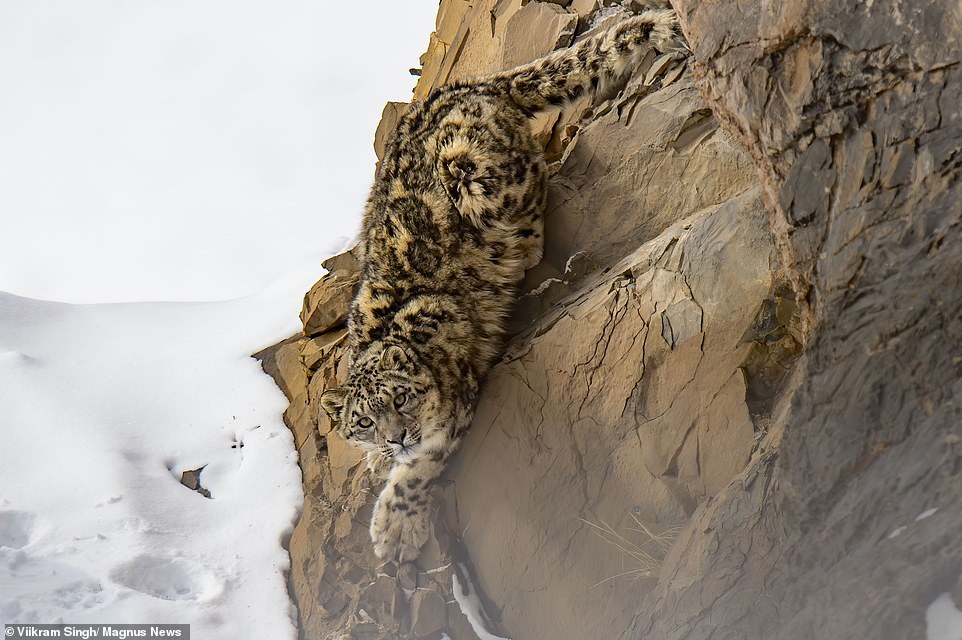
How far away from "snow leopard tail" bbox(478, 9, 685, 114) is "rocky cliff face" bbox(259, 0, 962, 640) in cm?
18

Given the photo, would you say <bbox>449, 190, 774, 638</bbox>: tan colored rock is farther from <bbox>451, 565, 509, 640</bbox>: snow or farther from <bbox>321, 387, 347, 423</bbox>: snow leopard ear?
<bbox>321, 387, 347, 423</bbox>: snow leopard ear

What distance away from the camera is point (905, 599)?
273cm

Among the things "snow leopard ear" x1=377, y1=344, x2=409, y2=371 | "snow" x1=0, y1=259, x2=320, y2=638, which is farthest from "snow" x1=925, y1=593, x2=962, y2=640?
"snow" x1=0, y1=259, x2=320, y2=638

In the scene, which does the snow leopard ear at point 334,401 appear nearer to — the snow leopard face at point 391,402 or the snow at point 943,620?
the snow leopard face at point 391,402

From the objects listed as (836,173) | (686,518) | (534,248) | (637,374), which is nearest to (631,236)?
(534,248)

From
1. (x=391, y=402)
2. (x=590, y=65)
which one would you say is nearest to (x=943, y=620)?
(x=391, y=402)

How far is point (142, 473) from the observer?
674cm

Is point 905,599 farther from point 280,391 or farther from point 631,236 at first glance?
point 280,391

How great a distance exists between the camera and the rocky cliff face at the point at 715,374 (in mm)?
2812

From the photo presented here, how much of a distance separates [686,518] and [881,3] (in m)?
2.52

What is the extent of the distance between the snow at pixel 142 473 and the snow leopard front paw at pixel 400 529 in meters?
1.09

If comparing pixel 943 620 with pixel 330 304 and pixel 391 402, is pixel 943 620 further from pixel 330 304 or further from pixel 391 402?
pixel 330 304

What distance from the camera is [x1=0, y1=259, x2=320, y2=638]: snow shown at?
560 cm

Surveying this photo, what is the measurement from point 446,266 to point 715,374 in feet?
6.27
